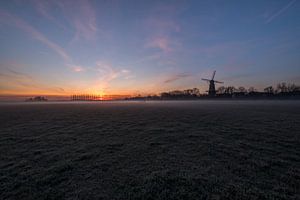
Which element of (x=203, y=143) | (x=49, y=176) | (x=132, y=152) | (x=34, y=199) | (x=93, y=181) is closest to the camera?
(x=34, y=199)

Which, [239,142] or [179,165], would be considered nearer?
[179,165]

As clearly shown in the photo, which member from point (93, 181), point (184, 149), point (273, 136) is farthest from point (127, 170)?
point (273, 136)

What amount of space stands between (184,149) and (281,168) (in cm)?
457

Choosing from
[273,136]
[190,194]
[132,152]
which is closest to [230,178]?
[190,194]

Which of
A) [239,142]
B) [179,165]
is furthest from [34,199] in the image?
[239,142]

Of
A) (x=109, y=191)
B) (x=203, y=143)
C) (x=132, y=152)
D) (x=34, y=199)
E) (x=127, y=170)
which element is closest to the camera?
(x=34, y=199)

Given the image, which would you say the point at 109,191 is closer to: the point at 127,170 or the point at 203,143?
the point at 127,170

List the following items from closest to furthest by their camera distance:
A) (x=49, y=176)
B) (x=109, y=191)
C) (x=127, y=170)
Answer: (x=109, y=191) → (x=49, y=176) → (x=127, y=170)

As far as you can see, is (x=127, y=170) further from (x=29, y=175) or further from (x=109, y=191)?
(x=29, y=175)

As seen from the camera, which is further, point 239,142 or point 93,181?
point 239,142

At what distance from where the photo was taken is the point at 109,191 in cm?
538

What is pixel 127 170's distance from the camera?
6930 millimetres

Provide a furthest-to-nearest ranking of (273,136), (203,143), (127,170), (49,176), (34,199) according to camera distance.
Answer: (273,136) → (203,143) → (127,170) → (49,176) → (34,199)

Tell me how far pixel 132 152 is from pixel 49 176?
13.6ft
